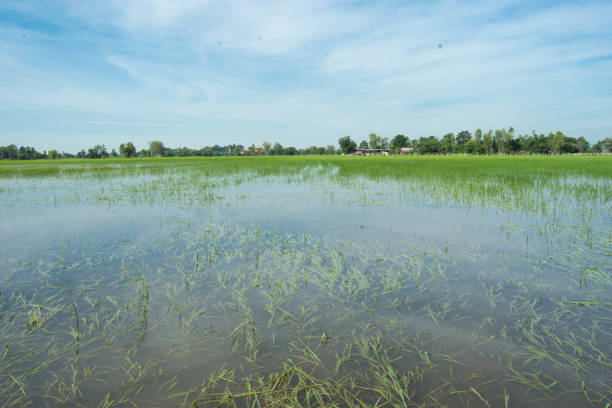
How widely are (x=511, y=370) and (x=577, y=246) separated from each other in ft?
16.7

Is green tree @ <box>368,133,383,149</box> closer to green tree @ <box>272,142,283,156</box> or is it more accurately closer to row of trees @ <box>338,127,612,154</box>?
row of trees @ <box>338,127,612,154</box>

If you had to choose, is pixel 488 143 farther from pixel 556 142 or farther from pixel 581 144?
pixel 581 144

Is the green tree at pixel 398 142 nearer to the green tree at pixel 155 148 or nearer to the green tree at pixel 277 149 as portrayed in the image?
the green tree at pixel 277 149

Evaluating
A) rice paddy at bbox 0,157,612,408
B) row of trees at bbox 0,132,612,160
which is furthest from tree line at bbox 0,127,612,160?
rice paddy at bbox 0,157,612,408

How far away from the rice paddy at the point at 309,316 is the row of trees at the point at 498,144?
13334 centimetres

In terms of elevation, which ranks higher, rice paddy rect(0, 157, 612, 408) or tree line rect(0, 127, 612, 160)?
tree line rect(0, 127, 612, 160)

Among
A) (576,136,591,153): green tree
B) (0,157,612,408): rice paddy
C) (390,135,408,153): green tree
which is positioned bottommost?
(0,157,612,408): rice paddy

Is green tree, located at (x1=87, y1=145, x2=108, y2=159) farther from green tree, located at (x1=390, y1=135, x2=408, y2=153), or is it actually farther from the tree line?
green tree, located at (x1=390, y1=135, x2=408, y2=153)

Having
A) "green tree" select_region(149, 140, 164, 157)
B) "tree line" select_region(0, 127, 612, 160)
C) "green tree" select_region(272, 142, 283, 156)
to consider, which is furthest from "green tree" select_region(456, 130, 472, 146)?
"green tree" select_region(149, 140, 164, 157)

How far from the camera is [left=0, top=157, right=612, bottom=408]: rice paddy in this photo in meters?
2.47

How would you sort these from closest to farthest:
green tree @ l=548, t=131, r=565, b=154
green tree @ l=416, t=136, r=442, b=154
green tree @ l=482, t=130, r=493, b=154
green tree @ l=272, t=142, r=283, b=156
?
1. green tree @ l=548, t=131, r=565, b=154
2. green tree @ l=482, t=130, r=493, b=154
3. green tree @ l=416, t=136, r=442, b=154
4. green tree @ l=272, t=142, r=283, b=156

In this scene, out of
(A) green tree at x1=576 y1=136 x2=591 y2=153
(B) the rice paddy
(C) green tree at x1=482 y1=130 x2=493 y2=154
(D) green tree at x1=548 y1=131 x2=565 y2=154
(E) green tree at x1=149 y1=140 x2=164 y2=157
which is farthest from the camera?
(E) green tree at x1=149 y1=140 x2=164 y2=157

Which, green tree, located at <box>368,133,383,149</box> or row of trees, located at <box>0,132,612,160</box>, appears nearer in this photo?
row of trees, located at <box>0,132,612,160</box>

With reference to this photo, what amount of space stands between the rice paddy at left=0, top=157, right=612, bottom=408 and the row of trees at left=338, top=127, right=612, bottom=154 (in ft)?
437
